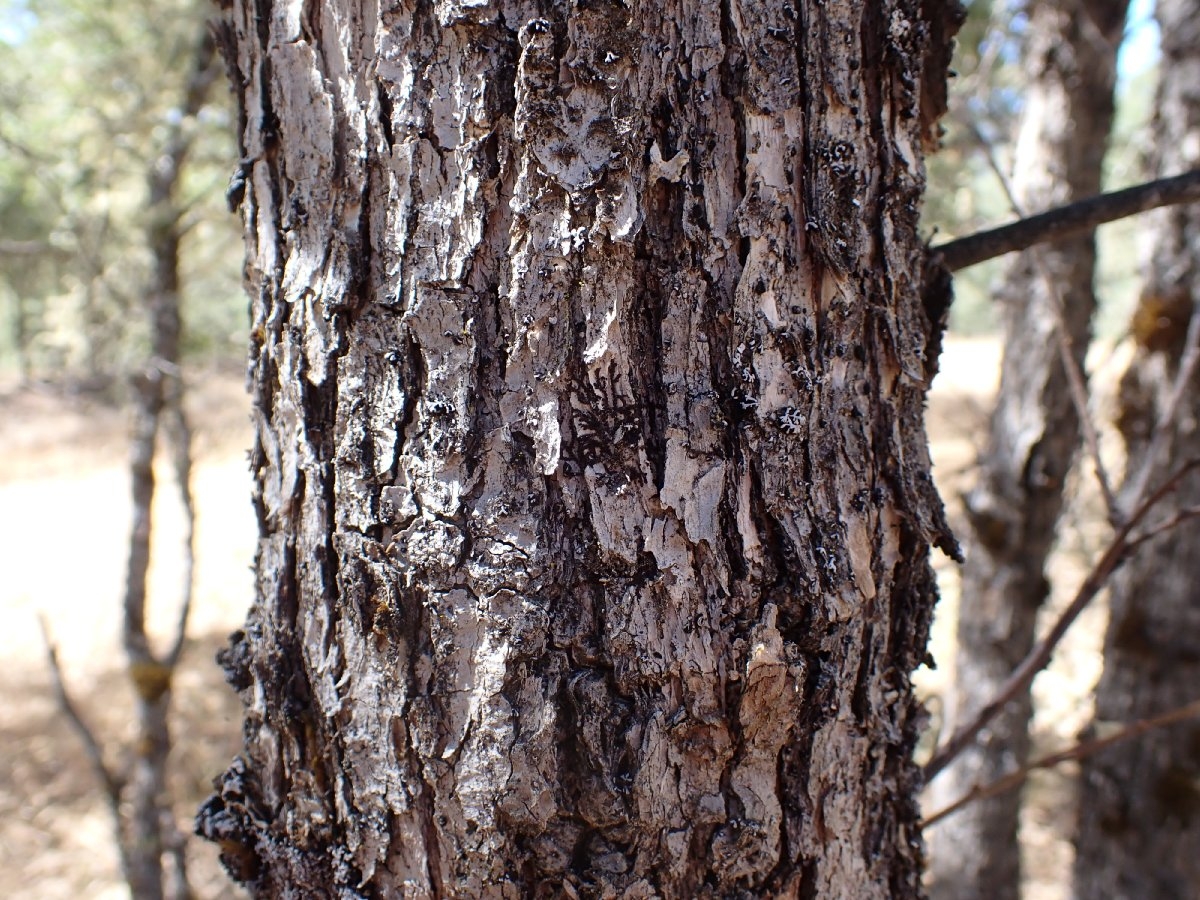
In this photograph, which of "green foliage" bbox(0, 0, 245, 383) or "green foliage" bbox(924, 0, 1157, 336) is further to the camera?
"green foliage" bbox(0, 0, 245, 383)

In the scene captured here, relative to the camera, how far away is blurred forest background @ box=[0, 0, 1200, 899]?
3.50 meters

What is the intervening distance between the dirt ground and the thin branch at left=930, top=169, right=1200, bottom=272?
171cm

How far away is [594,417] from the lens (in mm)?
830

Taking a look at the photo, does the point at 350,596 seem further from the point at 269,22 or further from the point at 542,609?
the point at 269,22

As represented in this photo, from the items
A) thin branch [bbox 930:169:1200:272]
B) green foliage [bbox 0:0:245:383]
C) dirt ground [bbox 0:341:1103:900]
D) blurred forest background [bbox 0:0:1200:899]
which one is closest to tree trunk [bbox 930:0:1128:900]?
blurred forest background [bbox 0:0:1200:899]

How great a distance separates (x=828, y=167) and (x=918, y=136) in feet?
0.61

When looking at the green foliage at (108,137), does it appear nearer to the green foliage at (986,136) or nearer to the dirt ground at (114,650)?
the dirt ground at (114,650)

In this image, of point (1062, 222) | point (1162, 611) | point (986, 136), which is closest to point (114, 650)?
point (986, 136)

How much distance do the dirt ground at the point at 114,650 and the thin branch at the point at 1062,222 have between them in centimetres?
171

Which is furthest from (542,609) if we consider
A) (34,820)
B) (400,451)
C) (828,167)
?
(34,820)

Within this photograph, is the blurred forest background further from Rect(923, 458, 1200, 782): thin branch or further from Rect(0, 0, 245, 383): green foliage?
Rect(923, 458, 1200, 782): thin branch

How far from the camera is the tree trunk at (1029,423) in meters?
3.30

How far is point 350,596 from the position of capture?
91cm

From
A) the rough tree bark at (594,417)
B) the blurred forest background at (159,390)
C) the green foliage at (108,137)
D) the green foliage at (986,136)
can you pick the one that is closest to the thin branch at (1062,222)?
the blurred forest background at (159,390)
